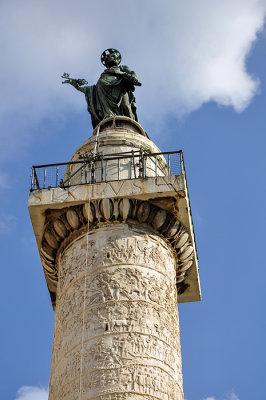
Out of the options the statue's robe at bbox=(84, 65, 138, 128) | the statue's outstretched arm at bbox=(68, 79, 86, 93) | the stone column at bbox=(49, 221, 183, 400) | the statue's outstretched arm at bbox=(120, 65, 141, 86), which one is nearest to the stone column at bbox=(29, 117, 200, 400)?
the stone column at bbox=(49, 221, 183, 400)

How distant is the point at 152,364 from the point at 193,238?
3.45 meters

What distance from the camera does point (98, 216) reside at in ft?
40.0

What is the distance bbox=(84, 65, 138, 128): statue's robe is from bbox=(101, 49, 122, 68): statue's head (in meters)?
0.35

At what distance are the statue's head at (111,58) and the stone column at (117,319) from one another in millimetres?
6120

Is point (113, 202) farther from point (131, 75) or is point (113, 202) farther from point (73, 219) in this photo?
point (131, 75)

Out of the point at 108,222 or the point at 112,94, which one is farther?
the point at 112,94

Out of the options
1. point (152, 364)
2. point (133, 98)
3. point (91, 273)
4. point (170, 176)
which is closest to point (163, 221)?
point (170, 176)

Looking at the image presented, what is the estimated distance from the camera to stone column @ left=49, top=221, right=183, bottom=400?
33.1 feet

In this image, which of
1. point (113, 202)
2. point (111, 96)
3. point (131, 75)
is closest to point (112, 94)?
point (111, 96)

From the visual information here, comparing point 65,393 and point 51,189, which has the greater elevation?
point 51,189

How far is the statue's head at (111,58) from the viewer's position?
17188 millimetres

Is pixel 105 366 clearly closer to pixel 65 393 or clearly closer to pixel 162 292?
pixel 65 393

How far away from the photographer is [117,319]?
10.6 meters

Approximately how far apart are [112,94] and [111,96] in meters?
0.05
